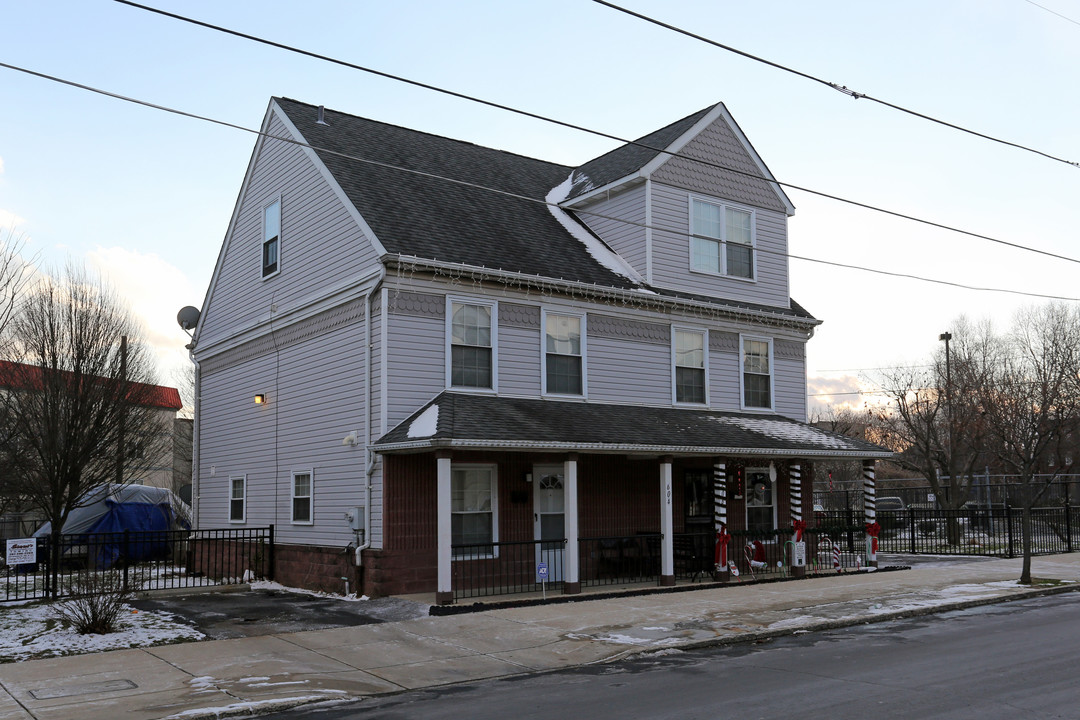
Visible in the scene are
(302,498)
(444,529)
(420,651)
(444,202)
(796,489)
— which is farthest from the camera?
(796,489)

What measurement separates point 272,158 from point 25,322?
7716mm

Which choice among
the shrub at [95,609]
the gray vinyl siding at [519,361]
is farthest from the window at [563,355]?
the shrub at [95,609]

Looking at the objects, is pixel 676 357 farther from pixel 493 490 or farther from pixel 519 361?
pixel 493 490

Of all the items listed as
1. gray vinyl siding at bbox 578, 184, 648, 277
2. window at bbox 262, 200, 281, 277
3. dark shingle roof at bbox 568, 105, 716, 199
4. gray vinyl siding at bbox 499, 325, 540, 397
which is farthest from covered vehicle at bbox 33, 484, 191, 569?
dark shingle roof at bbox 568, 105, 716, 199

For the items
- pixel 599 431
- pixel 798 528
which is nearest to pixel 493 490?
pixel 599 431

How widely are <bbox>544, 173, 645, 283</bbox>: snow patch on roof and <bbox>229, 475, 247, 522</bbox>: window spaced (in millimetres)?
9936

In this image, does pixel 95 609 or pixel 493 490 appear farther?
pixel 493 490

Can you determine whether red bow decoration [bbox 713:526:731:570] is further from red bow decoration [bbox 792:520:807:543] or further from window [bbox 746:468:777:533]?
window [bbox 746:468:777:533]

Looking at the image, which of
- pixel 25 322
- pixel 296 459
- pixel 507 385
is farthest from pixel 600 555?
pixel 25 322

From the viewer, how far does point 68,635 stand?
42.3 ft

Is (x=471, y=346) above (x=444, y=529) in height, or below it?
above

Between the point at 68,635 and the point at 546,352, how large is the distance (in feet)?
33.1

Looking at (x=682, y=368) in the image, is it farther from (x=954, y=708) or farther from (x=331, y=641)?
(x=954, y=708)

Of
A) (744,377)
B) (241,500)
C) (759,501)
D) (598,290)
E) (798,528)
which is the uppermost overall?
(598,290)
